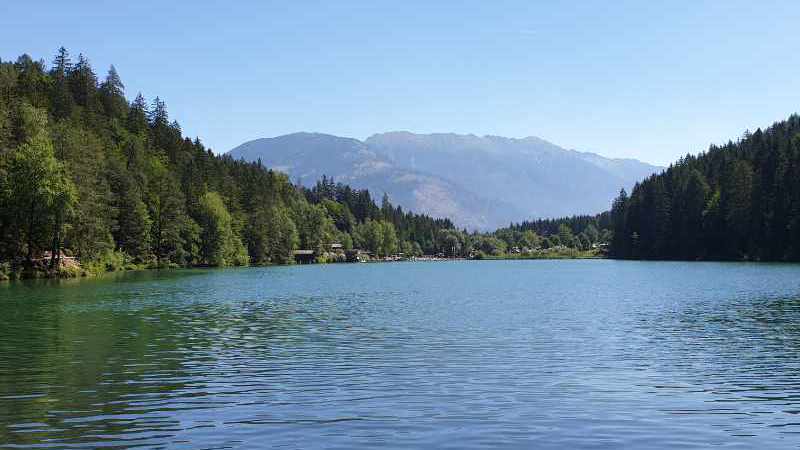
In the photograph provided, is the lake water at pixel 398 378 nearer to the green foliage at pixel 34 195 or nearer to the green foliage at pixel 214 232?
the green foliage at pixel 34 195

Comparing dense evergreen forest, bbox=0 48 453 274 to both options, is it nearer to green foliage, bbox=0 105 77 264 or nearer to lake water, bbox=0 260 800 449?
green foliage, bbox=0 105 77 264

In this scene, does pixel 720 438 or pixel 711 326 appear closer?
pixel 720 438

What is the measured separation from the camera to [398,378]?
1065 inches

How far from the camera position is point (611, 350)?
34938 millimetres

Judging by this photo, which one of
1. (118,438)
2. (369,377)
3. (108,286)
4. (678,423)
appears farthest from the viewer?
(108,286)

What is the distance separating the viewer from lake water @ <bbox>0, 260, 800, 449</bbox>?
62.3 feet

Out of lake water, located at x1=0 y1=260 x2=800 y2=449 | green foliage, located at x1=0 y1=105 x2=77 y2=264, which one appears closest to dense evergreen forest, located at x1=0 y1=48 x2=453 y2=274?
green foliage, located at x1=0 y1=105 x2=77 y2=264

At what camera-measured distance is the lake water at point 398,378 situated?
19000mm

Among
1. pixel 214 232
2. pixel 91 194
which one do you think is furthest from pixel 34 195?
pixel 214 232

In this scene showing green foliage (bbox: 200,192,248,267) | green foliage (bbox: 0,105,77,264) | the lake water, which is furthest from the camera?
green foliage (bbox: 200,192,248,267)

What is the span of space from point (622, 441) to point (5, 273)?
9603 cm

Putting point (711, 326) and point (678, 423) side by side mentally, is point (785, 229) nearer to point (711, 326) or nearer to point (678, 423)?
point (711, 326)

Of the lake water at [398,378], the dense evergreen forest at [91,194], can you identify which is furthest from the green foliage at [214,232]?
the lake water at [398,378]

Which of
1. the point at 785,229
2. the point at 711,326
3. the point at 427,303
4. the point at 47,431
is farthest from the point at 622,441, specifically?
the point at 785,229
